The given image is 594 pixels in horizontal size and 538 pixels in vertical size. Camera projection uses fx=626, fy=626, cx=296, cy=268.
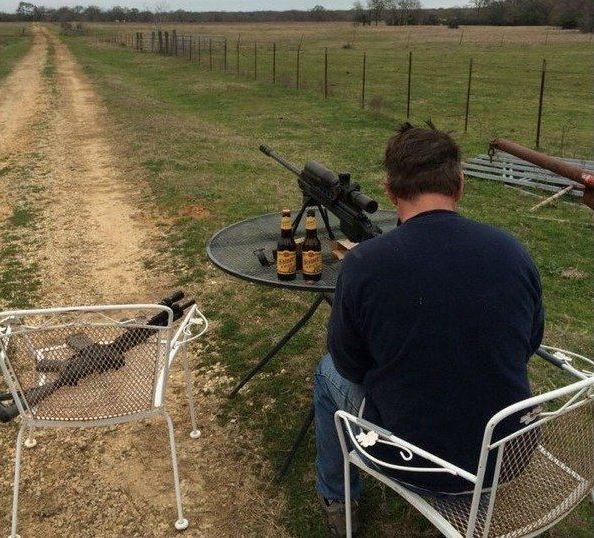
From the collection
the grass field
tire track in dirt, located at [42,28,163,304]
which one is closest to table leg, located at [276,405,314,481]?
the grass field

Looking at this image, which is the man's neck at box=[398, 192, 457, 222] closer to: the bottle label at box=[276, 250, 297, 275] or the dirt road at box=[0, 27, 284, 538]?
the bottle label at box=[276, 250, 297, 275]

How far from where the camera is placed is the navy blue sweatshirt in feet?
5.81

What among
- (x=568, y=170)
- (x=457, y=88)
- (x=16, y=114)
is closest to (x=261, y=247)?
(x=568, y=170)

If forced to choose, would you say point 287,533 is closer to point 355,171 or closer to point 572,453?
point 572,453

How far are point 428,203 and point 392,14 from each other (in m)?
92.5

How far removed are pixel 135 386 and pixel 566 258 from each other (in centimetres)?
483

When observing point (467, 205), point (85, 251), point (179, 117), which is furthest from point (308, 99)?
point (85, 251)

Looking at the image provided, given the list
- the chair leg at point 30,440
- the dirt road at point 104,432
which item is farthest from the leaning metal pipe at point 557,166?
the chair leg at point 30,440

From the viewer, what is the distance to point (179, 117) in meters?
15.1

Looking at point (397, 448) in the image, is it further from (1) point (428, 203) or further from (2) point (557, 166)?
(2) point (557, 166)

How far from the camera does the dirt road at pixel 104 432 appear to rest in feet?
9.46

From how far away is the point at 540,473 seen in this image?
2.02m

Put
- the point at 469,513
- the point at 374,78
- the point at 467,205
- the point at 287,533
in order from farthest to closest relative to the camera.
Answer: the point at 374,78 → the point at 467,205 → the point at 287,533 → the point at 469,513

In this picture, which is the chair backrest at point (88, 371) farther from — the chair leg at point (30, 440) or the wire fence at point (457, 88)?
the wire fence at point (457, 88)
